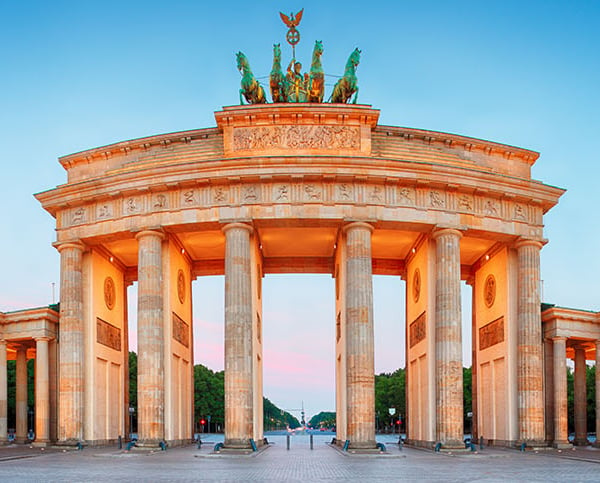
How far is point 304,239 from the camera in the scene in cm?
4906

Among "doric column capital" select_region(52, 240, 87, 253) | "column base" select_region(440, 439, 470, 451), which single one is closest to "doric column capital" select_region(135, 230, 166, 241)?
"doric column capital" select_region(52, 240, 87, 253)

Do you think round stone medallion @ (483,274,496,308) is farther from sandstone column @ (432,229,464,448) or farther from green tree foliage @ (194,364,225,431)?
green tree foliage @ (194,364,225,431)

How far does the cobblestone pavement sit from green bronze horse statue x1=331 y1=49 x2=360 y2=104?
21.0 m

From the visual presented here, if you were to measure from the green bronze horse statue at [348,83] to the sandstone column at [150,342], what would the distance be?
13.8m

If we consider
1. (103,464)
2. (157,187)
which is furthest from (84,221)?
(103,464)

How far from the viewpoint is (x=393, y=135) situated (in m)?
44.8

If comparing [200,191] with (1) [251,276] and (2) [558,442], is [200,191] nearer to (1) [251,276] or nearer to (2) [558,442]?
(1) [251,276]

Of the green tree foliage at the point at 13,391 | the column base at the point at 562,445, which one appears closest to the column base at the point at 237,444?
the column base at the point at 562,445

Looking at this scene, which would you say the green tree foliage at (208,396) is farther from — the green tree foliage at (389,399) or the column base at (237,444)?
the column base at (237,444)

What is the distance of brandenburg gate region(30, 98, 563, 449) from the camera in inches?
1608

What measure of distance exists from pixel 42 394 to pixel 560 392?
31.5m

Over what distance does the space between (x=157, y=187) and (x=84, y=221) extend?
5759 mm

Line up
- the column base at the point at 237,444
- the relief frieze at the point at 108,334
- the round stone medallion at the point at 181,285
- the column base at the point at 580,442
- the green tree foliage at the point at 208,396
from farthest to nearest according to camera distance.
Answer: the green tree foliage at the point at 208,396, the round stone medallion at the point at 181,285, the column base at the point at 580,442, the relief frieze at the point at 108,334, the column base at the point at 237,444

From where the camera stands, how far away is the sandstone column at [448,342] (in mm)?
40469
